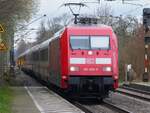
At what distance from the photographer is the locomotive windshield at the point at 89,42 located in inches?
1003

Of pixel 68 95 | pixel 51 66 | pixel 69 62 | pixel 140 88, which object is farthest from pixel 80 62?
pixel 140 88

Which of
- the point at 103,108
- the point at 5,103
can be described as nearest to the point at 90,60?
the point at 103,108

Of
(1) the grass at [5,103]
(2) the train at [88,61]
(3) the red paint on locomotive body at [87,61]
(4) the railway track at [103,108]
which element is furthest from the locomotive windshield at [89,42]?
(1) the grass at [5,103]

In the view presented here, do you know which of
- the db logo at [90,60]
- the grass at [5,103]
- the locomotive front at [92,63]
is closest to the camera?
the grass at [5,103]

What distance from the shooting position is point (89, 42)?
2570cm

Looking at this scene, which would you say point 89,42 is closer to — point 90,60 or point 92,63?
point 90,60

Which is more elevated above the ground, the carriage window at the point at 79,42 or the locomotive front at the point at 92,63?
the carriage window at the point at 79,42

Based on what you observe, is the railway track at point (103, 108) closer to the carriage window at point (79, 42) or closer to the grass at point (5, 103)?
the carriage window at point (79, 42)

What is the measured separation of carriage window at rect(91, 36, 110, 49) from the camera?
2553 centimetres

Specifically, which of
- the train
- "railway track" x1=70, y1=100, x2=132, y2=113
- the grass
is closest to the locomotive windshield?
the train

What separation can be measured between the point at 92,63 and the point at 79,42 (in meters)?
1.17

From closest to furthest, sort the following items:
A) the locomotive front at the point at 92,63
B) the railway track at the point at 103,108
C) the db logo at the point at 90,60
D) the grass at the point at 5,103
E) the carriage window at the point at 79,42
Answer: the grass at the point at 5,103
the railway track at the point at 103,108
the locomotive front at the point at 92,63
the db logo at the point at 90,60
the carriage window at the point at 79,42

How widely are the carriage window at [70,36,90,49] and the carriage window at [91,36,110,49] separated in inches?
9.9

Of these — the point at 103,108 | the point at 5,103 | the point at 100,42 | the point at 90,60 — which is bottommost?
the point at 103,108
